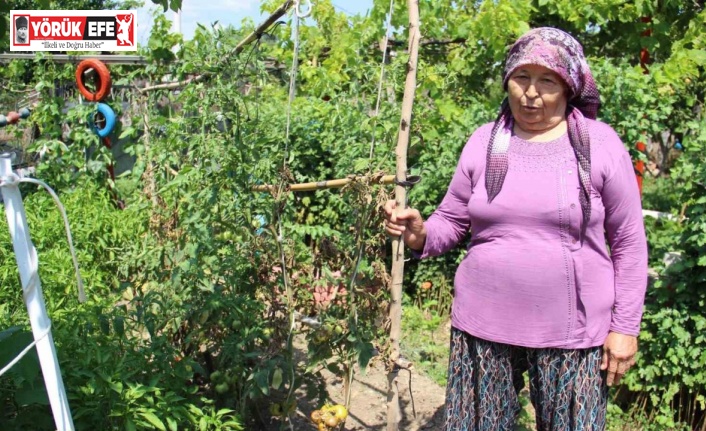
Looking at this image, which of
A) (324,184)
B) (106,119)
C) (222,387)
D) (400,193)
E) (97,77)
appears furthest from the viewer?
(97,77)

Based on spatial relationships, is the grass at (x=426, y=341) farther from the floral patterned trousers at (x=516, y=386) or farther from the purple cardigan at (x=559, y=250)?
the purple cardigan at (x=559, y=250)

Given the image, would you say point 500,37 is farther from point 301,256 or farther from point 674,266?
point 301,256

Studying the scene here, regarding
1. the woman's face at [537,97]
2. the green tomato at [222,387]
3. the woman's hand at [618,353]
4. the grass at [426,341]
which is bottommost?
the grass at [426,341]

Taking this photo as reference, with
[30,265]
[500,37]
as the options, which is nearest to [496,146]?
[30,265]

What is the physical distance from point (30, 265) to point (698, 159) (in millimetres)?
2869

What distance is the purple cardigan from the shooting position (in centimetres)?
185

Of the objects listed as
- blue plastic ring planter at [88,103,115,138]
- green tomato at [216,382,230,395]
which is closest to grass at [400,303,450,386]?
green tomato at [216,382,230,395]

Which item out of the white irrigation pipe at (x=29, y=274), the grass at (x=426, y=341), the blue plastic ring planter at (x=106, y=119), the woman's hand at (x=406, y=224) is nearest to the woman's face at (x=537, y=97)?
the woman's hand at (x=406, y=224)

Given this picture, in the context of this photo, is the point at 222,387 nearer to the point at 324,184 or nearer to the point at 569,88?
the point at 324,184

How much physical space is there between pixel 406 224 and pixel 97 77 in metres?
4.73

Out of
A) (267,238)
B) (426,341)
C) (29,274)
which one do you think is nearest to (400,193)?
(267,238)

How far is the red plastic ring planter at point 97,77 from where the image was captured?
5.79m

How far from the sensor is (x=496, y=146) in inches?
76.9

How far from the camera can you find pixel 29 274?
1477mm
